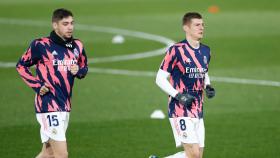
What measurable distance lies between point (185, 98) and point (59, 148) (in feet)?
5.67

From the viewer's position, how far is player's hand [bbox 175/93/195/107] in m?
11.0

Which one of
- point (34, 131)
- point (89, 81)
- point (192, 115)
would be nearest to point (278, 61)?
point (89, 81)

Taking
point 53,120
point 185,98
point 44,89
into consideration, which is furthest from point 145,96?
point 185,98

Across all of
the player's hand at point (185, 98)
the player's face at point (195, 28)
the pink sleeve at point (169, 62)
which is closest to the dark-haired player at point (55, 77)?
the pink sleeve at point (169, 62)

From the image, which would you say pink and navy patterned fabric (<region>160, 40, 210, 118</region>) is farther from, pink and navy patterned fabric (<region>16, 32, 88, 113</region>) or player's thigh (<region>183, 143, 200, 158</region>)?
pink and navy patterned fabric (<region>16, 32, 88, 113</region>)

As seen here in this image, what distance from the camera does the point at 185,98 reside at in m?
11.0

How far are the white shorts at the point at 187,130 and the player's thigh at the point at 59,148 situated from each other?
1420 millimetres

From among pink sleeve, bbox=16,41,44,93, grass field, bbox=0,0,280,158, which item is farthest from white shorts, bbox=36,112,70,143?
grass field, bbox=0,0,280,158

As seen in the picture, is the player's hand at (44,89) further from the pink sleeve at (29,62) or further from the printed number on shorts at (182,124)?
the printed number on shorts at (182,124)

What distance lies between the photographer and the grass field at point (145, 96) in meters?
14.3

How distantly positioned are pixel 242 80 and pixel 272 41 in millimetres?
5930

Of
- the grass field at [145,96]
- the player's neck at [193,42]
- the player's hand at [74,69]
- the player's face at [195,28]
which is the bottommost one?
the grass field at [145,96]

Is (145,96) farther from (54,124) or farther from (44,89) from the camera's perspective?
(44,89)

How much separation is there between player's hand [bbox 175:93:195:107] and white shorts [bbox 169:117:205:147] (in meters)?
0.32
